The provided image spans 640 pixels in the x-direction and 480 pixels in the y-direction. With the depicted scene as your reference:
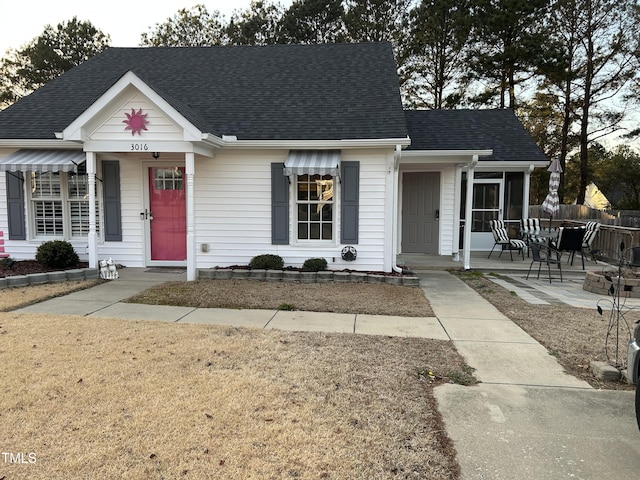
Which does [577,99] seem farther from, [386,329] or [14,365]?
[14,365]

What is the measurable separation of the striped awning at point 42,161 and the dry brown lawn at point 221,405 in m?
4.47

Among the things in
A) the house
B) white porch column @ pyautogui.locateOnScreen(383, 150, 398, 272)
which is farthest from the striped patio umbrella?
white porch column @ pyautogui.locateOnScreen(383, 150, 398, 272)

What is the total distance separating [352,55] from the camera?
11.4 m

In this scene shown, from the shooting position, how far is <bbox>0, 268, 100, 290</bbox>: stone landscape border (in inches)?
294

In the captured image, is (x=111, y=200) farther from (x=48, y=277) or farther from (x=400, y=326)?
(x=400, y=326)

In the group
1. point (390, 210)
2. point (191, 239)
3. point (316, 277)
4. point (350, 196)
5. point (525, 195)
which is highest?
point (525, 195)

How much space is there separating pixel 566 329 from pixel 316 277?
4.22 metres

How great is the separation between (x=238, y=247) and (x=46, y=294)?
3479 mm

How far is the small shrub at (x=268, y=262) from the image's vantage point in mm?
8602

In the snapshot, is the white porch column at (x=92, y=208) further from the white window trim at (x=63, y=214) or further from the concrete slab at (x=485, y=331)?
the concrete slab at (x=485, y=331)

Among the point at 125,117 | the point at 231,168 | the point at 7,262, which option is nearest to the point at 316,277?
the point at 231,168

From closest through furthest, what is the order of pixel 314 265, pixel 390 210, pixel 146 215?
1. pixel 314 265
2. pixel 390 210
3. pixel 146 215

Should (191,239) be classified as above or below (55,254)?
above

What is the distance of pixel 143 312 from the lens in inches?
234
